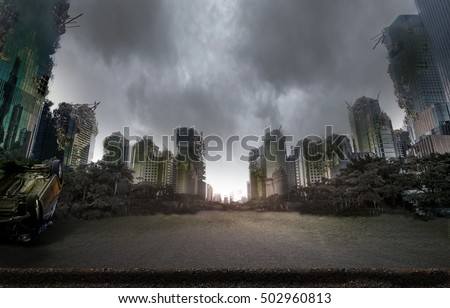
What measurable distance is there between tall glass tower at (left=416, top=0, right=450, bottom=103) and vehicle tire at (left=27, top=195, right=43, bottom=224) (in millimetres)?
11969

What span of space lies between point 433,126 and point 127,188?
8714 millimetres

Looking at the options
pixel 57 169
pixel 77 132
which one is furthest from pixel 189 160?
pixel 77 132

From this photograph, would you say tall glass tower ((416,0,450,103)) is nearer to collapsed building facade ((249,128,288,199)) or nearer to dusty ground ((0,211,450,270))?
dusty ground ((0,211,450,270))

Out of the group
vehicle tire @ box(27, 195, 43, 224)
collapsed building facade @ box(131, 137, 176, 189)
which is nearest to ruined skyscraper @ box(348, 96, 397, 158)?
collapsed building facade @ box(131, 137, 176, 189)

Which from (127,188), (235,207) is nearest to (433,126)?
(235,207)

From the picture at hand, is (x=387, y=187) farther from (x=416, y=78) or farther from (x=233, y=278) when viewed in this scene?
(x=416, y=78)

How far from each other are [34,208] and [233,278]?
4315mm

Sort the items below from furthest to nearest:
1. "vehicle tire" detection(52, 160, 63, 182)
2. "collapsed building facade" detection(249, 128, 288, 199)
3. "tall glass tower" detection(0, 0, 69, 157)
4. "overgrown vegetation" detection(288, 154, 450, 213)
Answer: "tall glass tower" detection(0, 0, 69, 157) → "collapsed building facade" detection(249, 128, 288, 199) → "vehicle tire" detection(52, 160, 63, 182) → "overgrown vegetation" detection(288, 154, 450, 213)

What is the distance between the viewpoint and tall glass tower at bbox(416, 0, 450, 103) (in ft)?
27.3

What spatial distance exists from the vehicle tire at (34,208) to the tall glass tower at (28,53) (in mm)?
1848

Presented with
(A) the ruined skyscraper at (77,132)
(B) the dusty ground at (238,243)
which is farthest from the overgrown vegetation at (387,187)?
(A) the ruined skyscraper at (77,132)

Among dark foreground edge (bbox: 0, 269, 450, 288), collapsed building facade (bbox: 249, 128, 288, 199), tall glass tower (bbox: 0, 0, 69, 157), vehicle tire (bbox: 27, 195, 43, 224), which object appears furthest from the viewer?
tall glass tower (bbox: 0, 0, 69, 157)

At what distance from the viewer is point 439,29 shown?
8.74 meters
